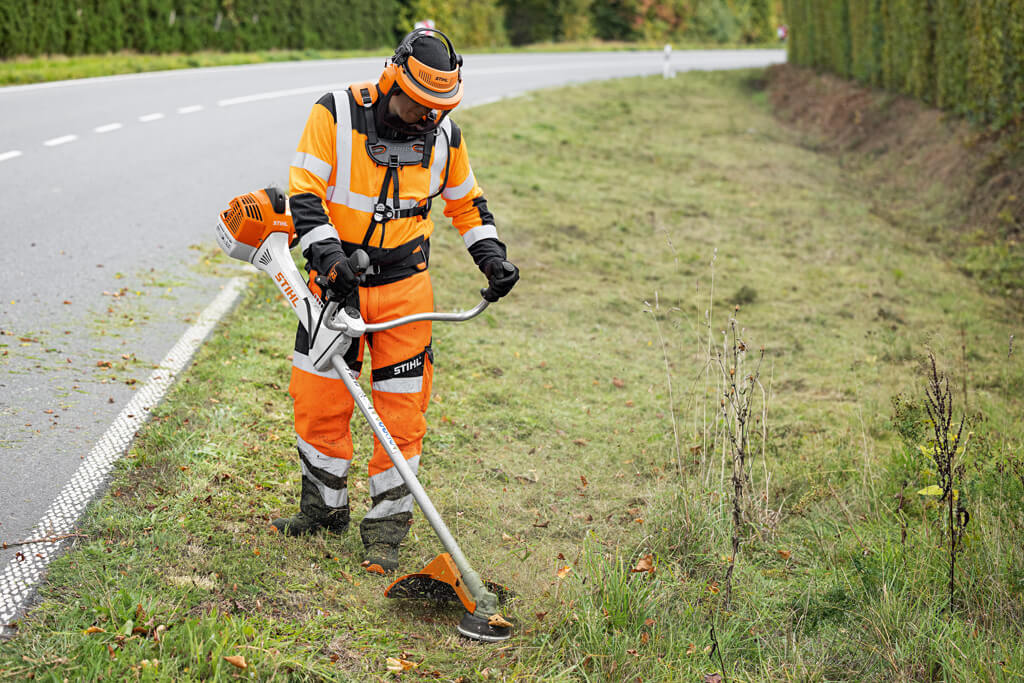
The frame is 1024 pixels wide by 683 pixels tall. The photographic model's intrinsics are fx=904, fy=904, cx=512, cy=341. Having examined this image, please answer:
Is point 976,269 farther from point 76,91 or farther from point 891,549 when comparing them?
point 76,91

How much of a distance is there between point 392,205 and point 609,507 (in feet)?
6.41

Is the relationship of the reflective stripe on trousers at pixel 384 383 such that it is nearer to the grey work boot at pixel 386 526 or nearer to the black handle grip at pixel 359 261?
the grey work boot at pixel 386 526

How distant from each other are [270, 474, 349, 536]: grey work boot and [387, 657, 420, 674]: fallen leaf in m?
0.91

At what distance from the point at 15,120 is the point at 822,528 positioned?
1016cm

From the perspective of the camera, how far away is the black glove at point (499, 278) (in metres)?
3.58

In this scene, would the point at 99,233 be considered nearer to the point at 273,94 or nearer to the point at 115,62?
the point at 273,94

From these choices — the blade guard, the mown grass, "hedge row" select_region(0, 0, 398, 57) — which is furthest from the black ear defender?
"hedge row" select_region(0, 0, 398, 57)

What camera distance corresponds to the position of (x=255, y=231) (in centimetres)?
375

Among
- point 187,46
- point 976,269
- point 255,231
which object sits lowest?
point 976,269

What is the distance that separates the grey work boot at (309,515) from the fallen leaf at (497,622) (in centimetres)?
93

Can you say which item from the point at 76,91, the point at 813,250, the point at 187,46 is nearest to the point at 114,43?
the point at 187,46

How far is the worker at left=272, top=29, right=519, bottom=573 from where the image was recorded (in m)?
3.35

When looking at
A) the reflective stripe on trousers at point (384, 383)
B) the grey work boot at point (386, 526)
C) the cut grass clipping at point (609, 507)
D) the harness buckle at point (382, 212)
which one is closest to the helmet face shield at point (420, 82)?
the harness buckle at point (382, 212)

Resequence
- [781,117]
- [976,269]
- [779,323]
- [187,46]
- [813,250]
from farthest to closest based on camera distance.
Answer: [187,46] < [781,117] < [813,250] < [976,269] < [779,323]
